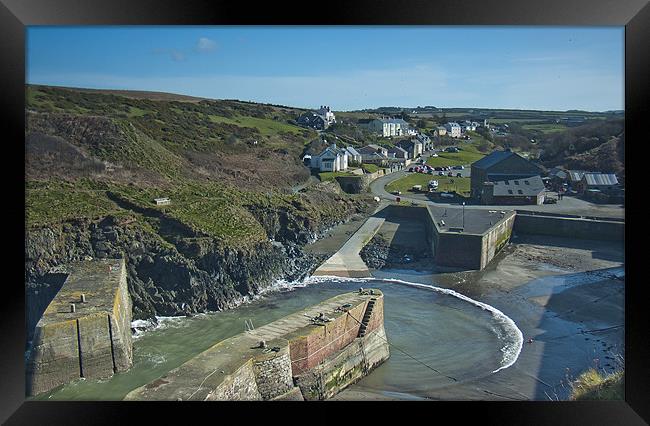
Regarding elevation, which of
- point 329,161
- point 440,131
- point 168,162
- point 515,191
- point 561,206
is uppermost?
point 440,131

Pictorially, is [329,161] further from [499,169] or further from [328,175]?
[499,169]

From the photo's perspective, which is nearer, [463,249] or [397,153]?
[463,249]

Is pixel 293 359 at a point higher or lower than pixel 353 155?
lower

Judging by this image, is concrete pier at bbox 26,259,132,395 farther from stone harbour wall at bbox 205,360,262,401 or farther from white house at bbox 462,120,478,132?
white house at bbox 462,120,478,132

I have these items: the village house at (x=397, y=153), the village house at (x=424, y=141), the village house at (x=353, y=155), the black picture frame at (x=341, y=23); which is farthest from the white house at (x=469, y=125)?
the black picture frame at (x=341, y=23)

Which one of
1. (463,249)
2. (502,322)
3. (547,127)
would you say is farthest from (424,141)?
(502,322)

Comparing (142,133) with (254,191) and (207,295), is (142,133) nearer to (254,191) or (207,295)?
(254,191)
